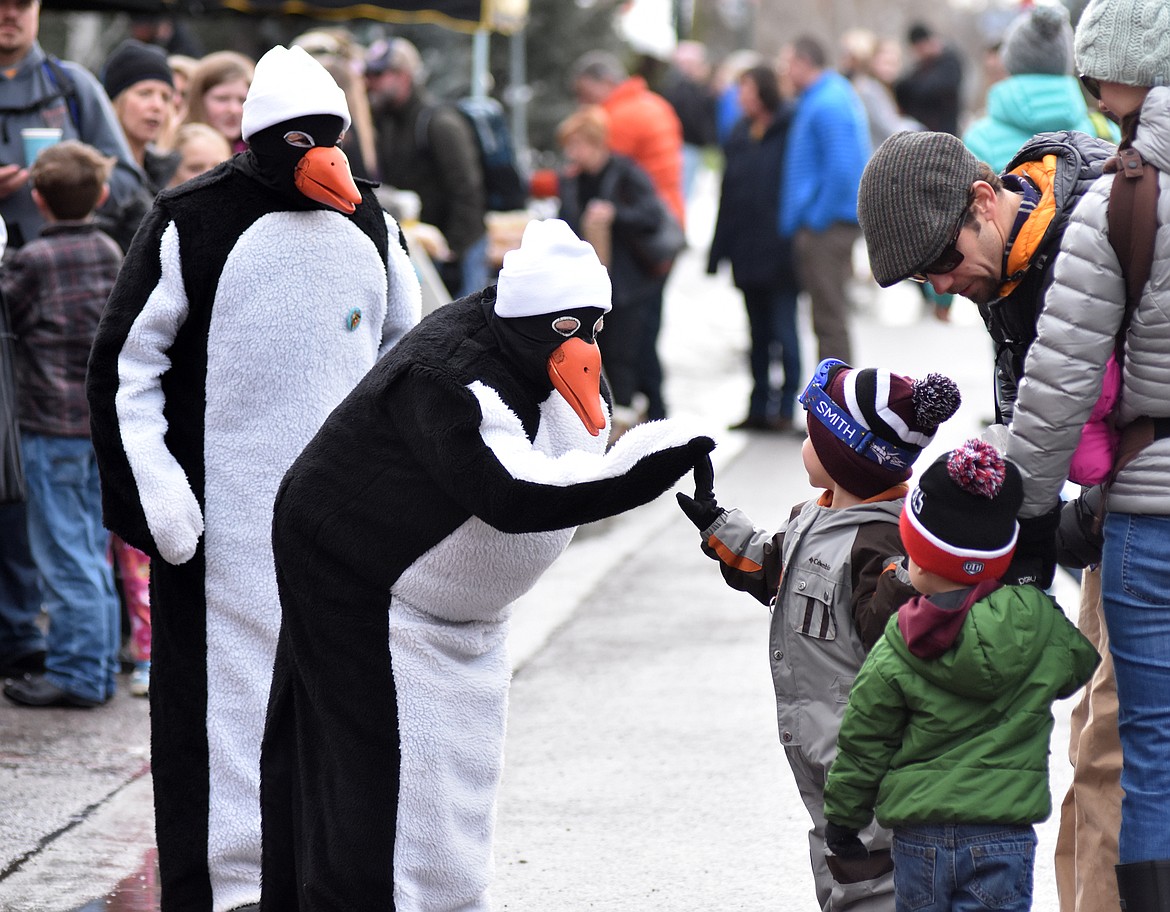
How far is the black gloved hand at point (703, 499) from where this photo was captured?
3357mm

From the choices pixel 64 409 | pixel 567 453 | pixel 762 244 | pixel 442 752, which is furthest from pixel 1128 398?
pixel 762 244

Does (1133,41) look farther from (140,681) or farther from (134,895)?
(140,681)

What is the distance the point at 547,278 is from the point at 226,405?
1020 millimetres

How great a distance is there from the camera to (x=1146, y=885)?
11.2 ft

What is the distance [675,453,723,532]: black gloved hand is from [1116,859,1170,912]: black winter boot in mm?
1022

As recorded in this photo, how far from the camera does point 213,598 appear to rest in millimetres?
3996

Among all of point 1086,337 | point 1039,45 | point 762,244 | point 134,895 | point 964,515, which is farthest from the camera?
point 762,244

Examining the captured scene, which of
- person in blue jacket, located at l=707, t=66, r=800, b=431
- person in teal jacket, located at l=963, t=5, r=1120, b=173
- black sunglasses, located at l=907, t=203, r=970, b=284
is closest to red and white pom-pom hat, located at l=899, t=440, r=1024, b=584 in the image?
black sunglasses, located at l=907, t=203, r=970, b=284

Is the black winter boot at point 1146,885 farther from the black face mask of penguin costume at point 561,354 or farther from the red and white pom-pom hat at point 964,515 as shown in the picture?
the black face mask of penguin costume at point 561,354

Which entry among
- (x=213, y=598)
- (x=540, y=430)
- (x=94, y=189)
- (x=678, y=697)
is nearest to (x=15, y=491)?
(x=94, y=189)

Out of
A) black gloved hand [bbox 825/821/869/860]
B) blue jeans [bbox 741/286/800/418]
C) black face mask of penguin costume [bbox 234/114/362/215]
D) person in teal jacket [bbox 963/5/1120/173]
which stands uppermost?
black face mask of penguin costume [bbox 234/114/362/215]

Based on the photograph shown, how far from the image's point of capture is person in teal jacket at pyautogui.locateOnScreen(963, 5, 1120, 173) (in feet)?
24.7

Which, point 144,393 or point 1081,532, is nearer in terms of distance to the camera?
point 1081,532

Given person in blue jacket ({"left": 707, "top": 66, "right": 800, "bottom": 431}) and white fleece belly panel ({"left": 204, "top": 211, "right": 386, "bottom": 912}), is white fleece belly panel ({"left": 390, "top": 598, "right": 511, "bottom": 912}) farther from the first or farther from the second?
person in blue jacket ({"left": 707, "top": 66, "right": 800, "bottom": 431})
